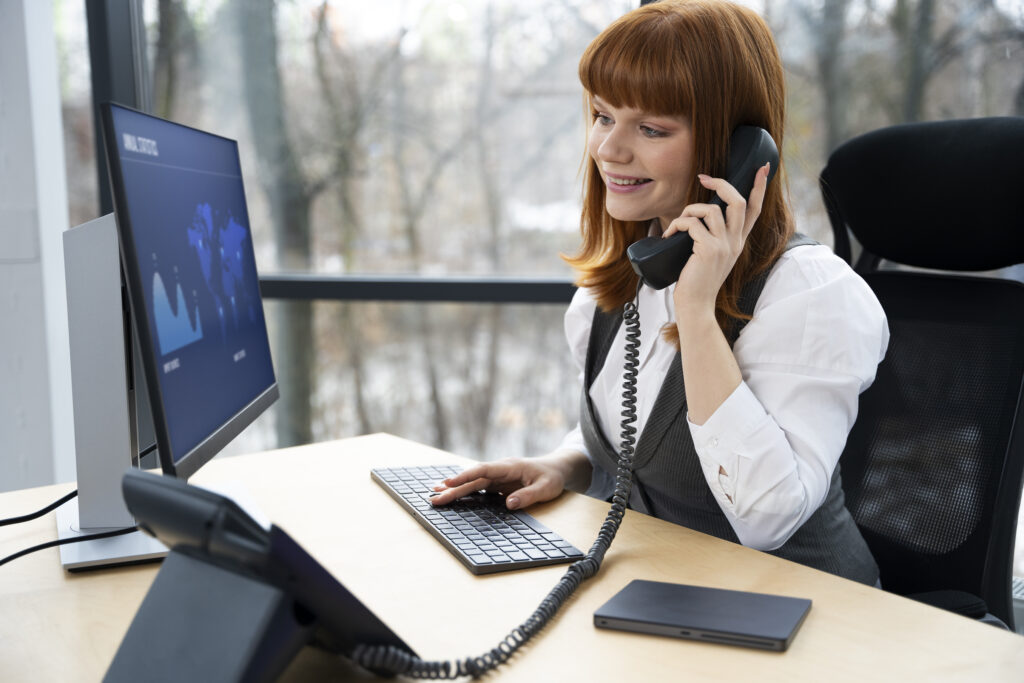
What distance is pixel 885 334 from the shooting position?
3.91 ft

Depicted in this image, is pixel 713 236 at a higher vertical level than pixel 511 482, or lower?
higher

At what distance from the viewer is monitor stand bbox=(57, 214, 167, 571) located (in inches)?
37.8

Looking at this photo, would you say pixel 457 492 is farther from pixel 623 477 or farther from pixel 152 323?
pixel 152 323

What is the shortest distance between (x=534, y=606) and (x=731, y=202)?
0.61 metres

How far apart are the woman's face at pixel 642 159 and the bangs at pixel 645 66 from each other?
2 cm

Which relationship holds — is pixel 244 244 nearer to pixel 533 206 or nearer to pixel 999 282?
pixel 999 282

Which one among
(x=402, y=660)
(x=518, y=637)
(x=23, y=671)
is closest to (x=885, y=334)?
(x=518, y=637)

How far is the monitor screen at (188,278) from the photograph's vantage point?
2.58 feet

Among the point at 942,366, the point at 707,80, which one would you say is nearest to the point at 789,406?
the point at 942,366

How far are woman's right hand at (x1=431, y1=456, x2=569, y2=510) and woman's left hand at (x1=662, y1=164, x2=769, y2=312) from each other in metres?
0.30

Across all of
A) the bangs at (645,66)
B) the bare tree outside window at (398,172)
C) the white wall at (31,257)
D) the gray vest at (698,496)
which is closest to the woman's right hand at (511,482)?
the gray vest at (698,496)

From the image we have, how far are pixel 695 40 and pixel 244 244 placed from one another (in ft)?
2.25

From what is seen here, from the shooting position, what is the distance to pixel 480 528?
1036 millimetres

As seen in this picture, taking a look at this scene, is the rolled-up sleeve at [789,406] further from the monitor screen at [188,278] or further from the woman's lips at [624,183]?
the monitor screen at [188,278]
